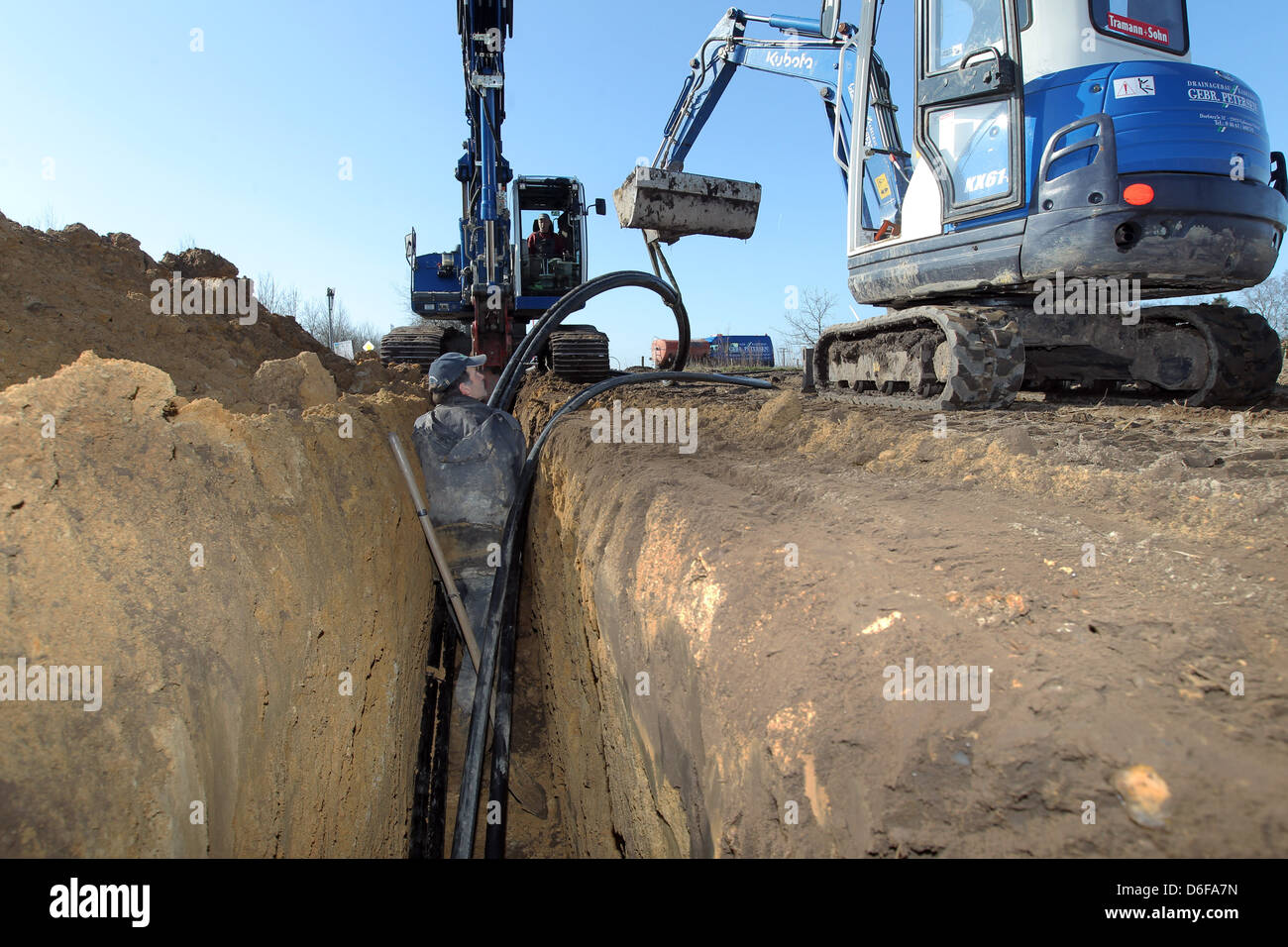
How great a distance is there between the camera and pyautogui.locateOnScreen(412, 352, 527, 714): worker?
546cm

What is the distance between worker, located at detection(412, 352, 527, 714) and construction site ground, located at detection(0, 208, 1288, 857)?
109 cm

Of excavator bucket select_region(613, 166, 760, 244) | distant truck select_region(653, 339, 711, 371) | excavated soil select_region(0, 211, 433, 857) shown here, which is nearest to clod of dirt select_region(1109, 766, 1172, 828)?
excavated soil select_region(0, 211, 433, 857)

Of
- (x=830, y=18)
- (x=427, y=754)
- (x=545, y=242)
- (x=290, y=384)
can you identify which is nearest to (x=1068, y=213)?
(x=830, y=18)

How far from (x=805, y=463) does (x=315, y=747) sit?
2793 millimetres

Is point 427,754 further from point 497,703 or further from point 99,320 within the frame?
point 99,320

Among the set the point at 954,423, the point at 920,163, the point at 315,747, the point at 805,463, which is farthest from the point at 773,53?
the point at 315,747

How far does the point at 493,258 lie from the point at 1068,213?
328 inches

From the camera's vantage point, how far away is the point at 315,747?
312 cm

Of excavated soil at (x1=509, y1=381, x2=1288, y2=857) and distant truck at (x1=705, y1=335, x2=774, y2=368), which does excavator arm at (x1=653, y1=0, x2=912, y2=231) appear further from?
distant truck at (x1=705, y1=335, x2=774, y2=368)

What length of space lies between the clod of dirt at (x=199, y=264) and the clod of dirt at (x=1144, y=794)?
784 centimetres

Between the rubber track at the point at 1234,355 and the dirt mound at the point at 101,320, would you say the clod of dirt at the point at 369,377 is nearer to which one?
the dirt mound at the point at 101,320

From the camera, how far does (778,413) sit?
461 cm

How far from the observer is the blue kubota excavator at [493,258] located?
35.6ft
